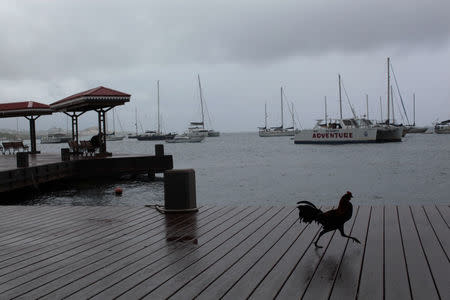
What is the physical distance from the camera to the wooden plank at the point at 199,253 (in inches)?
160

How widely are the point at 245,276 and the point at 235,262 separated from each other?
503 mm

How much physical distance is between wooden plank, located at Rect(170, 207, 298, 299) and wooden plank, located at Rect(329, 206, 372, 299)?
2.88 ft

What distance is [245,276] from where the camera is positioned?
4301mm

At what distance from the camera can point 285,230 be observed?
6.38 m

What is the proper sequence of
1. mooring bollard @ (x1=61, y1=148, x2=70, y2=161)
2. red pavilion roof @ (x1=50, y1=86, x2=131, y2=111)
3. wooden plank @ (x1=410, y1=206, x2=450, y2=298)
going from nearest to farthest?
wooden plank @ (x1=410, y1=206, x2=450, y2=298), red pavilion roof @ (x1=50, y1=86, x2=131, y2=111), mooring bollard @ (x1=61, y1=148, x2=70, y2=161)

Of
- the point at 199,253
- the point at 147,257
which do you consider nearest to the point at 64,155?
the point at 147,257

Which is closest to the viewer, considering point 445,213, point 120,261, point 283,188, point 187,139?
point 120,261

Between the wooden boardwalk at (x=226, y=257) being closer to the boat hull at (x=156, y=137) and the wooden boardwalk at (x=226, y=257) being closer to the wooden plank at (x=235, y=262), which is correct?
the wooden plank at (x=235, y=262)

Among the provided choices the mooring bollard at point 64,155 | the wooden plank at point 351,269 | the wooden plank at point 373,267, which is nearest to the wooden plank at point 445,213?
the wooden plank at point 373,267

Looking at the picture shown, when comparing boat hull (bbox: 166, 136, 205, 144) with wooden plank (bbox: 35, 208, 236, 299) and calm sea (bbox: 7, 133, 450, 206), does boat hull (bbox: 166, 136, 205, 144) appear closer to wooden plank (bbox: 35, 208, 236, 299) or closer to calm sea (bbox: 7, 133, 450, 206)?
calm sea (bbox: 7, 133, 450, 206)

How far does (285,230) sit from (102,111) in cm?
2083

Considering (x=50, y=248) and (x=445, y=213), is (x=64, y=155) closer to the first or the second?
(x=50, y=248)

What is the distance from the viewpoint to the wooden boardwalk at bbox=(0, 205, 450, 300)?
394cm

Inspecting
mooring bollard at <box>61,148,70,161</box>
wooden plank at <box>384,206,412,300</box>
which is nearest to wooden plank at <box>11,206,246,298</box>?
wooden plank at <box>384,206,412,300</box>
